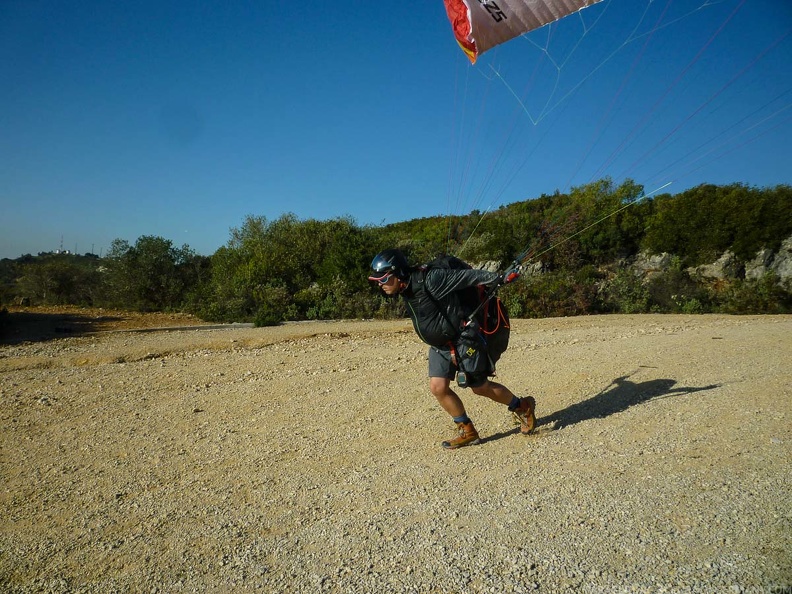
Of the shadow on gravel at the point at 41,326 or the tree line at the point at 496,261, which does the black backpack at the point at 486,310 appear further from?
the shadow on gravel at the point at 41,326

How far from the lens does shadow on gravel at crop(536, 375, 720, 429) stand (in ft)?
17.8

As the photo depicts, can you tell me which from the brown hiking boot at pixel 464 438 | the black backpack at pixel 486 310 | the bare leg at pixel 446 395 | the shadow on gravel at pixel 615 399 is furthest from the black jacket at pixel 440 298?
the shadow on gravel at pixel 615 399

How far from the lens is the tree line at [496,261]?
62.3 feet

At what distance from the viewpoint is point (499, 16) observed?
6.86 m

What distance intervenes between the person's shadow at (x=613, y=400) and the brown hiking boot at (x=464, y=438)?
0.25 meters

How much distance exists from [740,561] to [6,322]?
1982 centimetres

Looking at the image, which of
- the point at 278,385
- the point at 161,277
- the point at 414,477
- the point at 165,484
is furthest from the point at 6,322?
the point at 414,477

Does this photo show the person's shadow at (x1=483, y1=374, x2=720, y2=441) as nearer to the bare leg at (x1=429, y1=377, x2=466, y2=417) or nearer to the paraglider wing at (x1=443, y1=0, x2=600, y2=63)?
the bare leg at (x1=429, y1=377, x2=466, y2=417)

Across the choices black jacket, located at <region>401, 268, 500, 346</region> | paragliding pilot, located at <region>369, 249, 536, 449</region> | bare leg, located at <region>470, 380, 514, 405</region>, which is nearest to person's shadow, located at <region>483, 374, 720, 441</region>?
bare leg, located at <region>470, 380, 514, 405</region>

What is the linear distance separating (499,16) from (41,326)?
56.5 feet

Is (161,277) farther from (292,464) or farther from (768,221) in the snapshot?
(768,221)

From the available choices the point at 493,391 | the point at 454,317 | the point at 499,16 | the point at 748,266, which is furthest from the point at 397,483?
the point at 748,266

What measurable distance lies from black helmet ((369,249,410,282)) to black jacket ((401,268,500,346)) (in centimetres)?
12

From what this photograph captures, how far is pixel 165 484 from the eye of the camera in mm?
4230
